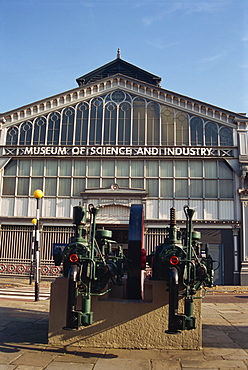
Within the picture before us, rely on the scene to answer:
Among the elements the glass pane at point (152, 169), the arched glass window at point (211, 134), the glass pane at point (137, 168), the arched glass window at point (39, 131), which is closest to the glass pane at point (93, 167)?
the glass pane at point (137, 168)

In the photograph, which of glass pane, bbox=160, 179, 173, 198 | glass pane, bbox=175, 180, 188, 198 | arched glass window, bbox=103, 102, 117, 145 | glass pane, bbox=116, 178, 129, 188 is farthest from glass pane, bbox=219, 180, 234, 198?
arched glass window, bbox=103, 102, 117, 145

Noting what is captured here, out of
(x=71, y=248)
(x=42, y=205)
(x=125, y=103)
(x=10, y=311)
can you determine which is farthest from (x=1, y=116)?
(x=71, y=248)

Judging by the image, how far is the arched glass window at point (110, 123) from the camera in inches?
1020

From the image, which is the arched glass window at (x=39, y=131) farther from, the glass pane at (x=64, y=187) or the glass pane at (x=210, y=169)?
the glass pane at (x=210, y=169)

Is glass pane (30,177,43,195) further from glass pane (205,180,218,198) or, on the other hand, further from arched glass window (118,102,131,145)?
glass pane (205,180,218,198)

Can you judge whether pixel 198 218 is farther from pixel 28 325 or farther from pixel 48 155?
pixel 28 325

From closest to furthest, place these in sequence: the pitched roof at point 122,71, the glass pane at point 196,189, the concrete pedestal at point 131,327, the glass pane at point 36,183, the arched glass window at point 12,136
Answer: the concrete pedestal at point 131,327 < the glass pane at point 196,189 < the glass pane at point 36,183 < the arched glass window at point 12,136 < the pitched roof at point 122,71

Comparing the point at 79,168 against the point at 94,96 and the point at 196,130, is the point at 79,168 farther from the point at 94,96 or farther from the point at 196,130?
the point at 196,130

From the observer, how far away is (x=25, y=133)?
26594mm

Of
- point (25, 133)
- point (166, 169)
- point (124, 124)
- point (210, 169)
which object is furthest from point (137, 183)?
point (25, 133)

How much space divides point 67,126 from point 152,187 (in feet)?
24.2

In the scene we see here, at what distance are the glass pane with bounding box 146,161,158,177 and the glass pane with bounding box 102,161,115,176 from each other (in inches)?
94.1

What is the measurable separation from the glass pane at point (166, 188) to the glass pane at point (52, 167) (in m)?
7.38

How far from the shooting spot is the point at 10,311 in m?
12.1
